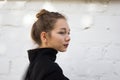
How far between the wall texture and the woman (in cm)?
35

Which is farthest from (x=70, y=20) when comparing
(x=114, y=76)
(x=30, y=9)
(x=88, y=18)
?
(x=114, y=76)

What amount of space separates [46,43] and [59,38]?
0.30ft

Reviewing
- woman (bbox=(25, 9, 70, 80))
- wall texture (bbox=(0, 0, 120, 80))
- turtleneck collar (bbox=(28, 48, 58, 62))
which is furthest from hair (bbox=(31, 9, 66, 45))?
wall texture (bbox=(0, 0, 120, 80))

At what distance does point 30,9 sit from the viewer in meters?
2.97

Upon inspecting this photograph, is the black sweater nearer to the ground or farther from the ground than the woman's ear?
nearer to the ground

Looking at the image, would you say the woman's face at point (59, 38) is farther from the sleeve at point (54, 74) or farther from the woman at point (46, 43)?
the sleeve at point (54, 74)

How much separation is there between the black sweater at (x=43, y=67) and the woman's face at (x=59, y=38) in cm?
5

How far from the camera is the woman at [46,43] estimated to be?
232 centimetres

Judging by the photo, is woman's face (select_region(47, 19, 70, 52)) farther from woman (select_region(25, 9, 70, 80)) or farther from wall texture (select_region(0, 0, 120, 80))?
wall texture (select_region(0, 0, 120, 80))

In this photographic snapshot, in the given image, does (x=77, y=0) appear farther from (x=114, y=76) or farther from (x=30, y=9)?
(x=114, y=76)

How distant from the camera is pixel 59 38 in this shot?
2.46m

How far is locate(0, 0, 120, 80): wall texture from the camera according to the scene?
9.20 ft

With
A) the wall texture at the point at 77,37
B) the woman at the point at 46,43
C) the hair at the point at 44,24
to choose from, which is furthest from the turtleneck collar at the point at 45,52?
the wall texture at the point at 77,37

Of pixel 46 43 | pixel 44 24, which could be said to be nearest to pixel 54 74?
pixel 46 43
